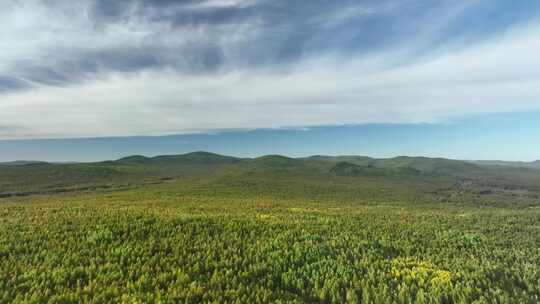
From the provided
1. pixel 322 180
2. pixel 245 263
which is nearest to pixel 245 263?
pixel 245 263

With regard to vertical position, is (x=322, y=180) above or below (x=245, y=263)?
below

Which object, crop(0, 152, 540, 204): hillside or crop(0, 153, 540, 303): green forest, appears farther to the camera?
crop(0, 152, 540, 204): hillside

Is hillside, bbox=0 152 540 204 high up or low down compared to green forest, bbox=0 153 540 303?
down

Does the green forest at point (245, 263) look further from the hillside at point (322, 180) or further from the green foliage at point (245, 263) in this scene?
the hillside at point (322, 180)

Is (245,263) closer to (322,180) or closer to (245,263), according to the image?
(245,263)

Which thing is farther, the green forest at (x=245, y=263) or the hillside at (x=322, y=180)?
the hillside at (x=322, y=180)

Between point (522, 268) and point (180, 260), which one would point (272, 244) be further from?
point (522, 268)

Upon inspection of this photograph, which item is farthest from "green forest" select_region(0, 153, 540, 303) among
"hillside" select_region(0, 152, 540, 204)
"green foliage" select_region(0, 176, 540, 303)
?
"hillside" select_region(0, 152, 540, 204)

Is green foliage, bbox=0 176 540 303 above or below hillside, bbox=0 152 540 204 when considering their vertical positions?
above

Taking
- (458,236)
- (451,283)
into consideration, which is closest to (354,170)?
(458,236)

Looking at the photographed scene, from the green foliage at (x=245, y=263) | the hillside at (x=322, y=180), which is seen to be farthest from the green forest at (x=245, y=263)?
the hillside at (x=322, y=180)

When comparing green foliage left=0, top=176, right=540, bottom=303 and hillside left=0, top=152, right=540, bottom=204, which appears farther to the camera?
hillside left=0, top=152, right=540, bottom=204

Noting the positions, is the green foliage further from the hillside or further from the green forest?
the hillside
